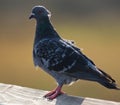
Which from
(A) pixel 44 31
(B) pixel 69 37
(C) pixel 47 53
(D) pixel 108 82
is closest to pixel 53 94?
(D) pixel 108 82

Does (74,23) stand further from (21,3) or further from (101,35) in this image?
(21,3)

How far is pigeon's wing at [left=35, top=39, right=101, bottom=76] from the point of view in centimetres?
380

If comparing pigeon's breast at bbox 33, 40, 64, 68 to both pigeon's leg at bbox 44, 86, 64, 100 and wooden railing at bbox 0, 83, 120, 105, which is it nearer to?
pigeon's leg at bbox 44, 86, 64, 100

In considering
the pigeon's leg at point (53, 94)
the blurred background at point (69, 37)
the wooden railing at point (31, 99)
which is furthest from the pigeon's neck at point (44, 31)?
the blurred background at point (69, 37)

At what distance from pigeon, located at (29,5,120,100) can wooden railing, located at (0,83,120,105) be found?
111 mm

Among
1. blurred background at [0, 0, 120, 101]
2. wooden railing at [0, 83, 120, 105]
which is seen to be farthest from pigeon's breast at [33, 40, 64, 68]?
blurred background at [0, 0, 120, 101]

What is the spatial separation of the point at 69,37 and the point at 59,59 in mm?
6418

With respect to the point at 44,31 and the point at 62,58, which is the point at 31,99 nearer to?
the point at 62,58

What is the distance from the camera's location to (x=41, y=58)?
3969 mm

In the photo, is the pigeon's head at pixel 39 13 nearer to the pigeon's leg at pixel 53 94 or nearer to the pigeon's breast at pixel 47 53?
the pigeon's breast at pixel 47 53

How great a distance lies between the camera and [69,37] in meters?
10.4

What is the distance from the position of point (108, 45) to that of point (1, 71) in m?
2.36

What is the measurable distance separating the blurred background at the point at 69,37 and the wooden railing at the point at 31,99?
3478 millimetres

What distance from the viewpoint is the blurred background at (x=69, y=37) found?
767cm
